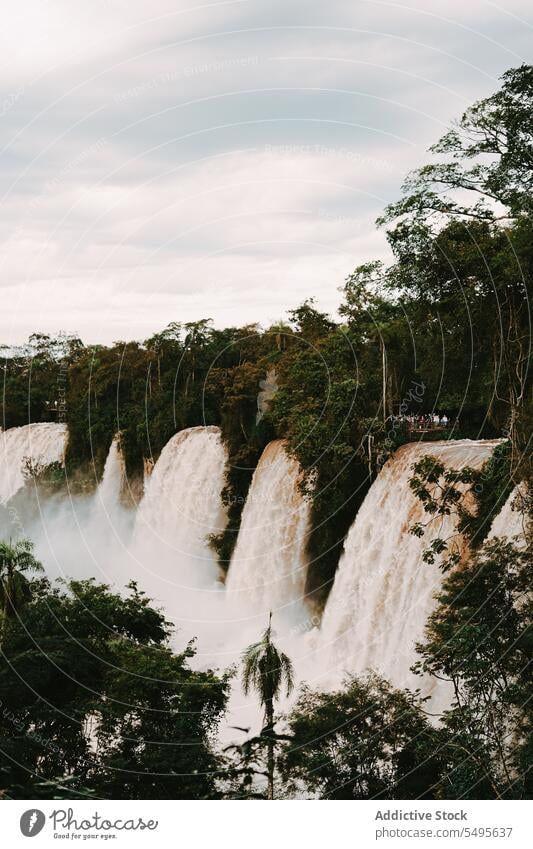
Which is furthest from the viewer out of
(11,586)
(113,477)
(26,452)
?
(26,452)

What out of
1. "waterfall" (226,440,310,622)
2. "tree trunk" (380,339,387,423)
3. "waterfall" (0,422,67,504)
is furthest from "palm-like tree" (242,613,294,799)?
"waterfall" (0,422,67,504)

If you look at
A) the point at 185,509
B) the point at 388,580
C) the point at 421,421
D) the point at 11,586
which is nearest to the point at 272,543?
the point at 421,421

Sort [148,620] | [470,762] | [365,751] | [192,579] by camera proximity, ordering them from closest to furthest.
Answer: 1. [470,762]
2. [365,751]
3. [148,620]
4. [192,579]

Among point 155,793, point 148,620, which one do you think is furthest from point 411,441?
point 155,793

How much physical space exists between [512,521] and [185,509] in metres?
10.8

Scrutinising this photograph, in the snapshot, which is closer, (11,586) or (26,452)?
(11,586)

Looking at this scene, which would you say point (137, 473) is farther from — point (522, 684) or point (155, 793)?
point (522, 684)

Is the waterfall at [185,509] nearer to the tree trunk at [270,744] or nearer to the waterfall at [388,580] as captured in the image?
the waterfall at [388,580]

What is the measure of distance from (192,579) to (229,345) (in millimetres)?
5538

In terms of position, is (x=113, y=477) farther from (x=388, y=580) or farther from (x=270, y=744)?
(x=270, y=744)

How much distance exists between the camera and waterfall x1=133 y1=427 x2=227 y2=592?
18719mm

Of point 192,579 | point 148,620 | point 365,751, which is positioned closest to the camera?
point 365,751

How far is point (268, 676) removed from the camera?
1091cm

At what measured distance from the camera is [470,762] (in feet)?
27.9
